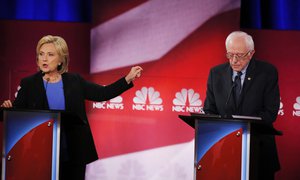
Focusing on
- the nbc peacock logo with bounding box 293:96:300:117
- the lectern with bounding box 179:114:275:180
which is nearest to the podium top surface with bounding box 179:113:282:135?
the lectern with bounding box 179:114:275:180

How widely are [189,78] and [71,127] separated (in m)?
1.86

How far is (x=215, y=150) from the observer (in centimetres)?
361

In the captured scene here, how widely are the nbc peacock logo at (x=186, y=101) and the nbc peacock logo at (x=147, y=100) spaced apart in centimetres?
15

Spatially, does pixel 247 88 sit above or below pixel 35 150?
above

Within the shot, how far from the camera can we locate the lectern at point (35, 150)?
12.2ft

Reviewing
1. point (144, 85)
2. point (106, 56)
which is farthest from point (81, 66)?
point (144, 85)

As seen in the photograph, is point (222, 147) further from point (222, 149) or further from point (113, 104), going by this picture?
point (113, 104)

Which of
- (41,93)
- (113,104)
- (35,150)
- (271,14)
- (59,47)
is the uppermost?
(271,14)

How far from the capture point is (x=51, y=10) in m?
6.19

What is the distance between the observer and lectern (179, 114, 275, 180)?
140 inches

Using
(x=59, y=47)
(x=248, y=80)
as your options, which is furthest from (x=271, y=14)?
(x=59, y=47)

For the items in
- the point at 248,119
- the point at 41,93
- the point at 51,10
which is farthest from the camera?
the point at 51,10

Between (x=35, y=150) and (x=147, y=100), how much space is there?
6.86ft

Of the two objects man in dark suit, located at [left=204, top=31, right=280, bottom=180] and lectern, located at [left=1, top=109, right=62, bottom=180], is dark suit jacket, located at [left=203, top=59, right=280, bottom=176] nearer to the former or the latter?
man in dark suit, located at [left=204, top=31, right=280, bottom=180]
